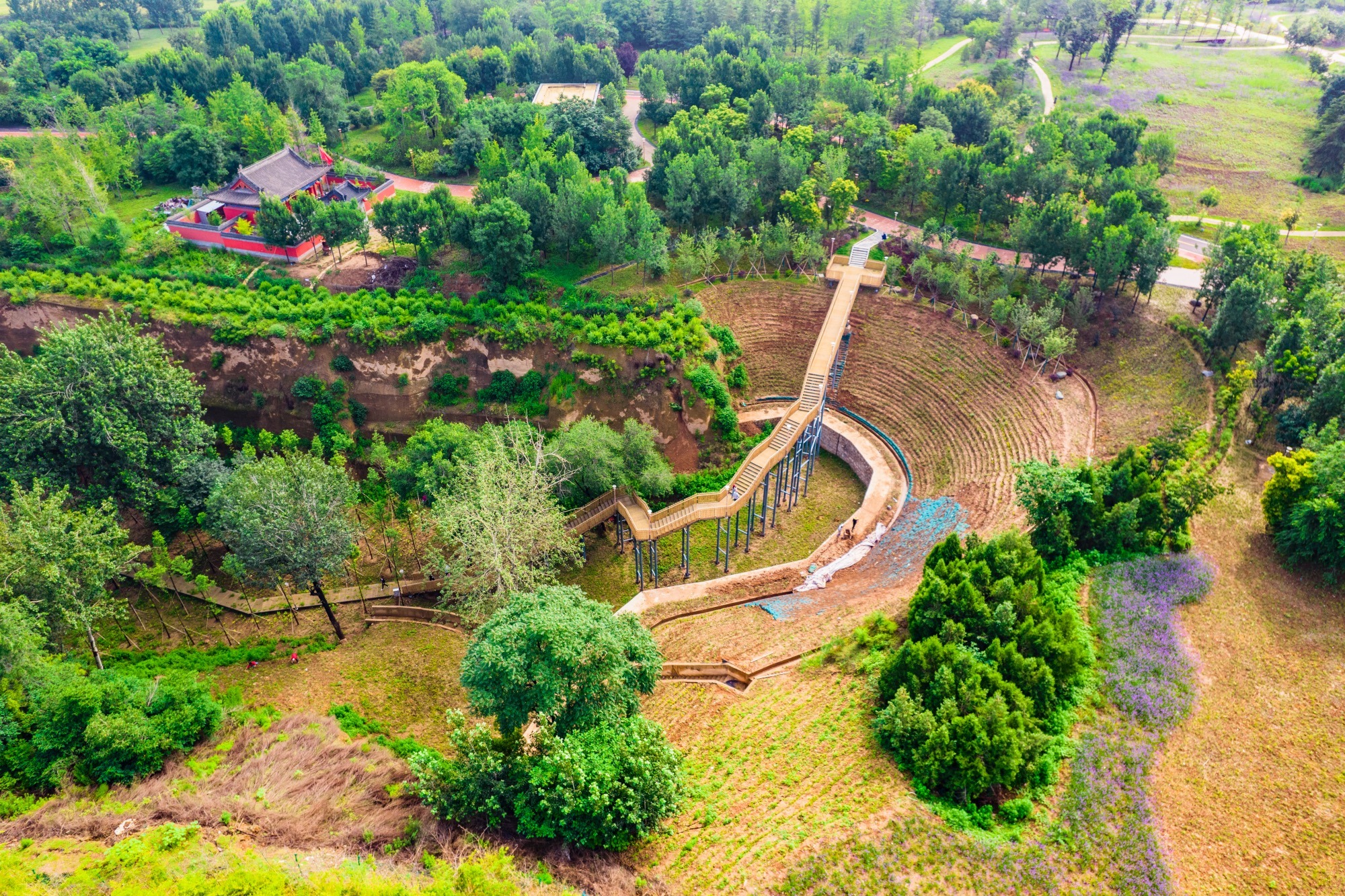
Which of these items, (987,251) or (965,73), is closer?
(987,251)

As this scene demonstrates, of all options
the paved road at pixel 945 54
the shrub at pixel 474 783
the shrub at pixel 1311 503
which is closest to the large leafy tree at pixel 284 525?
the shrub at pixel 474 783

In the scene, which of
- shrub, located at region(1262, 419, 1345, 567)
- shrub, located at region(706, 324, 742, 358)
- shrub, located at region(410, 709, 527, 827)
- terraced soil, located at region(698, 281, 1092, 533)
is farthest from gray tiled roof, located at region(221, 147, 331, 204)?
shrub, located at region(1262, 419, 1345, 567)

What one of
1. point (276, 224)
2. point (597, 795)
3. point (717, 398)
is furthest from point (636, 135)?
point (597, 795)

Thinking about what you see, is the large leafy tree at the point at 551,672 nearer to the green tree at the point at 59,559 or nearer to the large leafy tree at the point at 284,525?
the large leafy tree at the point at 284,525

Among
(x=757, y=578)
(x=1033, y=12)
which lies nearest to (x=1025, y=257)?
(x=757, y=578)

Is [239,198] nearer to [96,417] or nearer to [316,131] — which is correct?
[316,131]
